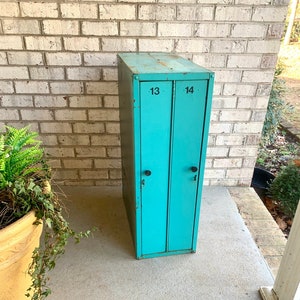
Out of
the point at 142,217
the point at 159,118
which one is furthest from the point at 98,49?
the point at 142,217

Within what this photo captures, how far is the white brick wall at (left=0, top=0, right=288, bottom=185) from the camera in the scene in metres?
2.08

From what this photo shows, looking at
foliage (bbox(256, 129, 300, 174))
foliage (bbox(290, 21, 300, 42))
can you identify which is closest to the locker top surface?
foliage (bbox(256, 129, 300, 174))

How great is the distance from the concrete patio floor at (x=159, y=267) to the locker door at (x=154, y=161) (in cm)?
17

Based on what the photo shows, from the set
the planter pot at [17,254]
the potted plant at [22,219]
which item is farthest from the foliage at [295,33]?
the planter pot at [17,254]

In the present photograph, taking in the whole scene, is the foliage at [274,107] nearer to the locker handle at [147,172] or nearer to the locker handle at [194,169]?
the locker handle at [194,169]

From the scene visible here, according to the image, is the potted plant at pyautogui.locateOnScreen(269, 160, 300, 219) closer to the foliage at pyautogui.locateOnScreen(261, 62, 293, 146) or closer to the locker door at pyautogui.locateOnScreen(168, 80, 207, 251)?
the foliage at pyautogui.locateOnScreen(261, 62, 293, 146)

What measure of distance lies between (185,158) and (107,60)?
1106 mm

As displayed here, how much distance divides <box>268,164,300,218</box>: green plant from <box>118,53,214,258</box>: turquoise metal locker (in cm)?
125

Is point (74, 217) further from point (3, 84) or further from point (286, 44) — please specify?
point (286, 44)

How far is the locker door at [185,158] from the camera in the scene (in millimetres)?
1488

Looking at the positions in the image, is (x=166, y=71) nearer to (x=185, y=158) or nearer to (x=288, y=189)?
(x=185, y=158)

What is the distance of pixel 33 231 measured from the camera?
1286 mm

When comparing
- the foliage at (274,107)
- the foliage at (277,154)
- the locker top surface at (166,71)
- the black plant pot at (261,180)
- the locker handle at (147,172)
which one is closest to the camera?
the locker top surface at (166,71)

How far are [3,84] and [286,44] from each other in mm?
7121
